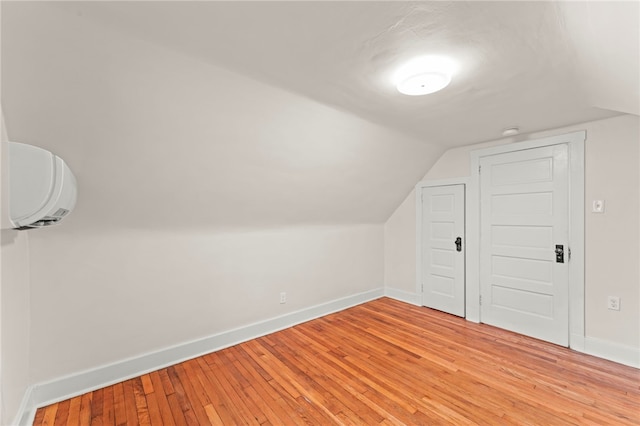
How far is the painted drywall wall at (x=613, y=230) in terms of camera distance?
245cm

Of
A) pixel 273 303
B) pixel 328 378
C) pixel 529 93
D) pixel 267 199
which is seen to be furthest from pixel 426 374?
pixel 529 93

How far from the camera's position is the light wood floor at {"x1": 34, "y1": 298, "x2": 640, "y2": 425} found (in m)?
1.87

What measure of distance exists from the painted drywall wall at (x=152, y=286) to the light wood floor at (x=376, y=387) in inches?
12.9

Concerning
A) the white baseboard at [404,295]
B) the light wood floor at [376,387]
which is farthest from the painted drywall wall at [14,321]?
Answer: the white baseboard at [404,295]

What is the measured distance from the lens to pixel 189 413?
1.91 meters

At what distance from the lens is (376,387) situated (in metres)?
2.18

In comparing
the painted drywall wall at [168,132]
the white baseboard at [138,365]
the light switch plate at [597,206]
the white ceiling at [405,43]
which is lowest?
the white baseboard at [138,365]

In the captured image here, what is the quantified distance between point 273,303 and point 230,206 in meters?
1.33

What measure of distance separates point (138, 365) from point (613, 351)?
4292mm

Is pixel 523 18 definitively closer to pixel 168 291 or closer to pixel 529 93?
pixel 529 93

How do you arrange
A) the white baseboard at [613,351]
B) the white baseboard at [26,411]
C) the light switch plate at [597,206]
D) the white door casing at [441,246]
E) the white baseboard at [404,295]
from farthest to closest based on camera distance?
the white baseboard at [404,295] → the white door casing at [441,246] → the light switch plate at [597,206] → the white baseboard at [613,351] → the white baseboard at [26,411]

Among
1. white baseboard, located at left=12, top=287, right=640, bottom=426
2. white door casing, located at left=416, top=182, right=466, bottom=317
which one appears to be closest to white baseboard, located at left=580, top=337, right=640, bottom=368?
white baseboard, located at left=12, top=287, right=640, bottom=426

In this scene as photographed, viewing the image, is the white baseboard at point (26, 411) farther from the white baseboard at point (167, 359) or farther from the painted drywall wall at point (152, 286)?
the painted drywall wall at point (152, 286)

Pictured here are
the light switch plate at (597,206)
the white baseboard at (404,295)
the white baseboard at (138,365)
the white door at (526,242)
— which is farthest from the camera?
the white baseboard at (404,295)
